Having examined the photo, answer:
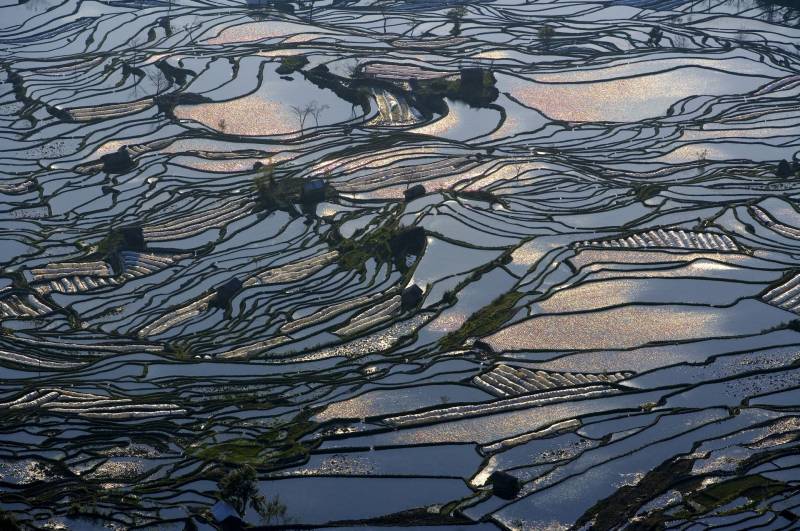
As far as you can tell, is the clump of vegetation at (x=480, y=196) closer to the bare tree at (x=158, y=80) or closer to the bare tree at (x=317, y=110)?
the bare tree at (x=317, y=110)

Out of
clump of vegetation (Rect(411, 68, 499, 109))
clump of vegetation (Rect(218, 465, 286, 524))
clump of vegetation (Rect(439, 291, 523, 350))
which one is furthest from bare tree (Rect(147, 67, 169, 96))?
clump of vegetation (Rect(218, 465, 286, 524))

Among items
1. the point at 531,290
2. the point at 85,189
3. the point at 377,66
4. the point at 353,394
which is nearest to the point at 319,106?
the point at 377,66

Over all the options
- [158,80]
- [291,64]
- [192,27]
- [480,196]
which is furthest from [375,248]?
[192,27]

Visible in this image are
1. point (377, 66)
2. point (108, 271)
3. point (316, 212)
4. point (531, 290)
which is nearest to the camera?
point (531, 290)

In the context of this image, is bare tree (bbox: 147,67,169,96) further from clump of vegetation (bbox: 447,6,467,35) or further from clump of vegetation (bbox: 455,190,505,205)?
clump of vegetation (bbox: 455,190,505,205)

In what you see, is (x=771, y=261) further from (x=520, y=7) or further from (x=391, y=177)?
Answer: (x=520, y=7)
